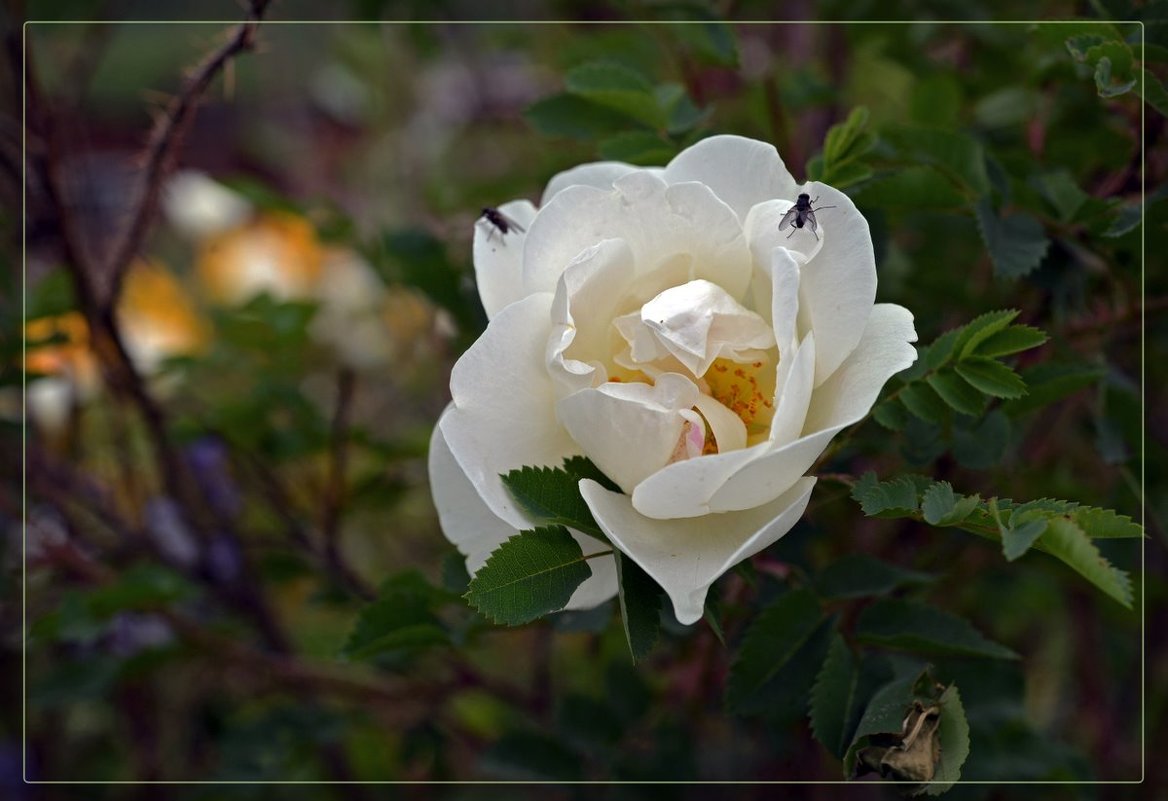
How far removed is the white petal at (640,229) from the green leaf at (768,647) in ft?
0.58

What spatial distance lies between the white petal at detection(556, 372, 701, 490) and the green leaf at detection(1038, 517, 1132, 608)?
16 cm

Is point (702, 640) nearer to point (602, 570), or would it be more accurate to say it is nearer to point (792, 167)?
point (602, 570)

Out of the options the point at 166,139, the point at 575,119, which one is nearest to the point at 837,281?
the point at 575,119

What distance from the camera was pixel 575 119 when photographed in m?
0.71

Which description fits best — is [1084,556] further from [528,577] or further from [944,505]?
[528,577]

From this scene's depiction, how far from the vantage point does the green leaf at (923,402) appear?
0.49 meters

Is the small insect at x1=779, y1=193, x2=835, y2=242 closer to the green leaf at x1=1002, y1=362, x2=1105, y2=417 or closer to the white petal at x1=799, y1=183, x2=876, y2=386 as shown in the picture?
the white petal at x1=799, y1=183, x2=876, y2=386

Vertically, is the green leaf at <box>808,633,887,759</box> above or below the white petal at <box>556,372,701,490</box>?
below

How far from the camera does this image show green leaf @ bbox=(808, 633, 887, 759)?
0.52 m

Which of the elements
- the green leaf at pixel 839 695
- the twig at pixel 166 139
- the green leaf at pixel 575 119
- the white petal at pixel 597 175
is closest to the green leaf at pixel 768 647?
the green leaf at pixel 839 695

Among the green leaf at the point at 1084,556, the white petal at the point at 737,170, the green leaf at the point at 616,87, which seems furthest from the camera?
the green leaf at the point at 616,87

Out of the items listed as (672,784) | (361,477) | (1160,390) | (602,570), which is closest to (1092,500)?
(1160,390)

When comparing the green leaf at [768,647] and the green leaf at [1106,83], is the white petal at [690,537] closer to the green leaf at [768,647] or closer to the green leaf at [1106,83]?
the green leaf at [768,647]

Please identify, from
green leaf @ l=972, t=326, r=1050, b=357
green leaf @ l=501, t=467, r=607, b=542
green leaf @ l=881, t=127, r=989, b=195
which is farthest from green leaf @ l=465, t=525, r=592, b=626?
green leaf @ l=881, t=127, r=989, b=195
